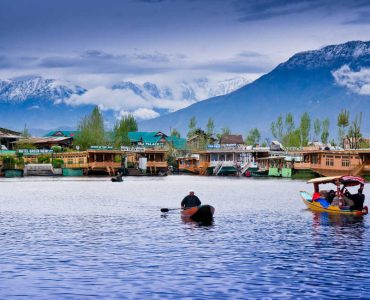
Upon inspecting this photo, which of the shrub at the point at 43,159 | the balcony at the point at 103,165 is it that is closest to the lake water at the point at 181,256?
the balcony at the point at 103,165

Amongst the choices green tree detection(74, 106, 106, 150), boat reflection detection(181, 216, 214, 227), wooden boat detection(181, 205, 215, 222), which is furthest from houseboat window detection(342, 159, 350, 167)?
wooden boat detection(181, 205, 215, 222)

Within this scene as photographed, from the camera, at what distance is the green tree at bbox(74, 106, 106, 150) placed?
18475cm

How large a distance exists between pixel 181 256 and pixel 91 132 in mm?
156645

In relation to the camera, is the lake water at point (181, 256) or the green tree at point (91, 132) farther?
the green tree at point (91, 132)

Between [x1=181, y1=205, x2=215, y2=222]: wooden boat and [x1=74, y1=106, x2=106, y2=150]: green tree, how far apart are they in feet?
451

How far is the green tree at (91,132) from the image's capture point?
18475 cm

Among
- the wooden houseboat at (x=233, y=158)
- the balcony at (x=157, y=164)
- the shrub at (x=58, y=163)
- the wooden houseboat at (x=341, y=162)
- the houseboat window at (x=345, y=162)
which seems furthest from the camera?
the wooden houseboat at (x=233, y=158)

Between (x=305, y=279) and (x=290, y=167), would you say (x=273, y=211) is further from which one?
(x=290, y=167)

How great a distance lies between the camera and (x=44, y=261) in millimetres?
31438

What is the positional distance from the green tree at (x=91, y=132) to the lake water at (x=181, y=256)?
130 metres

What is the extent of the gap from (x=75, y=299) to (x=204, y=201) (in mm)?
51221

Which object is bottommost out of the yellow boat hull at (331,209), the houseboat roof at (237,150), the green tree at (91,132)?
the yellow boat hull at (331,209)

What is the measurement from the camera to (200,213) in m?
47.8

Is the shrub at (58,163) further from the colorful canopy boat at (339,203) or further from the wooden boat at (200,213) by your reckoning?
the wooden boat at (200,213)
